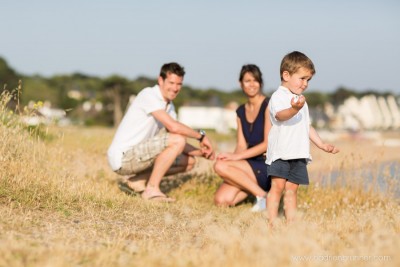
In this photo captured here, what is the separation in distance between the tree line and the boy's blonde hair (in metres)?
31.5

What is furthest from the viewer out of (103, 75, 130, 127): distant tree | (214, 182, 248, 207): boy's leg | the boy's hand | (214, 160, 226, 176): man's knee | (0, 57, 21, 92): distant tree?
(0, 57, 21, 92): distant tree

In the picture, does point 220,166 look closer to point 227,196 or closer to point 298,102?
point 227,196

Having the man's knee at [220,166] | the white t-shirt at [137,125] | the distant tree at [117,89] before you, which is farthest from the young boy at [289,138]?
the distant tree at [117,89]

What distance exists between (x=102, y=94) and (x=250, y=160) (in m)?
64.0

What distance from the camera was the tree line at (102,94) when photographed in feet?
193

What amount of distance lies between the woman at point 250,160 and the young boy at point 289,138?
43.1 inches

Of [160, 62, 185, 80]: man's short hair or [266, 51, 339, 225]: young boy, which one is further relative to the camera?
[160, 62, 185, 80]: man's short hair

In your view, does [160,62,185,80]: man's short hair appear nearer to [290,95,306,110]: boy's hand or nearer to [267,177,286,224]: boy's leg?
[267,177,286,224]: boy's leg

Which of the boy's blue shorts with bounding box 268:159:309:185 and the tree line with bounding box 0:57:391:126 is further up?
the tree line with bounding box 0:57:391:126

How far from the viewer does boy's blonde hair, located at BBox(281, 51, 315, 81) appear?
14.0ft

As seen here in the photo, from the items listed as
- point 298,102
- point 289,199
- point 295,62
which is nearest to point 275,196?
point 289,199

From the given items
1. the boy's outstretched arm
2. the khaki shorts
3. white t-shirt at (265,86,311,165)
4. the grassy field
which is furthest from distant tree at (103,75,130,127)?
white t-shirt at (265,86,311,165)

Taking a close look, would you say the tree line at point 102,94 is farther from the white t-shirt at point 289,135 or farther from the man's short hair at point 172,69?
the white t-shirt at point 289,135

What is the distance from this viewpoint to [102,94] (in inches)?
2694
